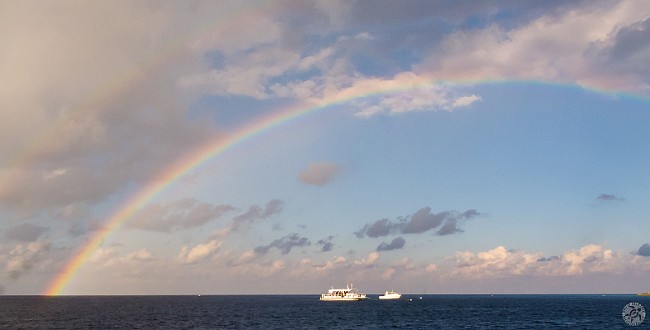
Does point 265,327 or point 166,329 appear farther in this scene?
point 265,327

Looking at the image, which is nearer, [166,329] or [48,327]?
[166,329]

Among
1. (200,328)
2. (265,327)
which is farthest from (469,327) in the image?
(200,328)

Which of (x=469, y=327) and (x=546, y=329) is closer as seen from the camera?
(x=546, y=329)

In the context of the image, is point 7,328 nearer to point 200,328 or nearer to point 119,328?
point 119,328

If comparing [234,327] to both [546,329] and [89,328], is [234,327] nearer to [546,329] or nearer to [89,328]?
[89,328]

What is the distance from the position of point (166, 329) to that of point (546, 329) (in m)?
95.7

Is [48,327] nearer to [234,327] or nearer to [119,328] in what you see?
[119,328]

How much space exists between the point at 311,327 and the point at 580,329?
69.0 m

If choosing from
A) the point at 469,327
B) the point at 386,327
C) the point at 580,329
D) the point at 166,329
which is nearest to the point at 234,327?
the point at 166,329

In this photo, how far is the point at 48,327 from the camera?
156 metres

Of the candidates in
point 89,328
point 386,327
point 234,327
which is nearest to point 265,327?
point 234,327

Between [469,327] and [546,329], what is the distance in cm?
1976

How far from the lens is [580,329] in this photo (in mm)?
143000

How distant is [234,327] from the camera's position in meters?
152
